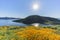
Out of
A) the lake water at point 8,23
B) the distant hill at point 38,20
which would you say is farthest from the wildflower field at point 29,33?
the distant hill at point 38,20

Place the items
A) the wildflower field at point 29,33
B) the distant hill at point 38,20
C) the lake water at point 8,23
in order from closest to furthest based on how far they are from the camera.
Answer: the wildflower field at point 29,33, the lake water at point 8,23, the distant hill at point 38,20

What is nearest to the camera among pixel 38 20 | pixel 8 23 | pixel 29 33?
pixel 29 33

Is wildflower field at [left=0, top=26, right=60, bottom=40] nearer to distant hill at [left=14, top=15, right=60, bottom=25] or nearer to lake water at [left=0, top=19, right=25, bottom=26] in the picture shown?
lake water at [left=0, top=19, right=25, bottom=26]

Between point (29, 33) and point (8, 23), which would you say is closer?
point (29, 33)

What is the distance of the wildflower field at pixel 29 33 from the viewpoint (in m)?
2.27

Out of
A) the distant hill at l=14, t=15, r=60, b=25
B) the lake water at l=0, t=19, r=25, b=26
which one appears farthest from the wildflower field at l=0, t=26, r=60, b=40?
the distant hill at l=14, t=15, r=60, b=25

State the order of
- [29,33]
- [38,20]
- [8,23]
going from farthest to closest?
[38,20] < [8,23] < [29,33]

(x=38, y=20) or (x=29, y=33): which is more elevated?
(x=38, y=20)

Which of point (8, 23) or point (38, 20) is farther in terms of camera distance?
point (38, 20)

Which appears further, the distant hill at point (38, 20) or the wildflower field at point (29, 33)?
the distant hill at point (38, 20)

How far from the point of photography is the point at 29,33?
2.36 meters

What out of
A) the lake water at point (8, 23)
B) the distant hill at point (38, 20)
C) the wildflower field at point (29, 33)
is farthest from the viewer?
the distant hill at point (38, 20)

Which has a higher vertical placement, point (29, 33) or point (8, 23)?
point (8, 23)

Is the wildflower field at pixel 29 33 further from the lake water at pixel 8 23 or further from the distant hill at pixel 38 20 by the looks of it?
the distant hill at pixel 38 20
